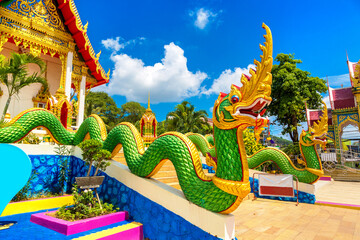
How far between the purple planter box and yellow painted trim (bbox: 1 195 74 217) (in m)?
0.55

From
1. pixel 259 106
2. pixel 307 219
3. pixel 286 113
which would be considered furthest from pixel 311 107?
pixel 259 106

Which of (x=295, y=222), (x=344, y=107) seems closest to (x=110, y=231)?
(x=295, y=222)

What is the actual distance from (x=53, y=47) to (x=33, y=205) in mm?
7542

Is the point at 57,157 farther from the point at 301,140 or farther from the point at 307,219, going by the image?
the point at 301,140

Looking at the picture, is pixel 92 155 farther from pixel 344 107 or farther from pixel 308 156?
pixel 344 107

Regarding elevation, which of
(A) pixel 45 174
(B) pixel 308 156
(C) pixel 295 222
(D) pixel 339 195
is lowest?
(D) pixel 339 195

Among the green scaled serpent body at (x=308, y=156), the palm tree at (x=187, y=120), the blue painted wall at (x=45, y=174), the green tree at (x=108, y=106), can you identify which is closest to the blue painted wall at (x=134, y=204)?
the blue painted wall at (x=45, y=174)

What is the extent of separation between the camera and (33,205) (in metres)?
4.13

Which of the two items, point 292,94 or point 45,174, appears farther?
point 292,94

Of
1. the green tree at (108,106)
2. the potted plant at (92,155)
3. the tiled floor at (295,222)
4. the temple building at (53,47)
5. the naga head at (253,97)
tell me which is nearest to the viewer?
the naga head at (253,97)

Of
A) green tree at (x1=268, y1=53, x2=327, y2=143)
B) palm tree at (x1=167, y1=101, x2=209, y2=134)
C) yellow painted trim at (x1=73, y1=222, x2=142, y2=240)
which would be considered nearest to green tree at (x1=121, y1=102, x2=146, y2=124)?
palm tree at (x1=167, y1=101, x2=209, y2=134)

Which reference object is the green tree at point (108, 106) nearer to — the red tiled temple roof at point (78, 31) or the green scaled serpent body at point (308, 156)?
the red tiled temple roof at point (78, 31)

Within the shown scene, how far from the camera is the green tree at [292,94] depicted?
693 inches

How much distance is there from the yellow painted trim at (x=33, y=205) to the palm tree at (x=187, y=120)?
14434mm
